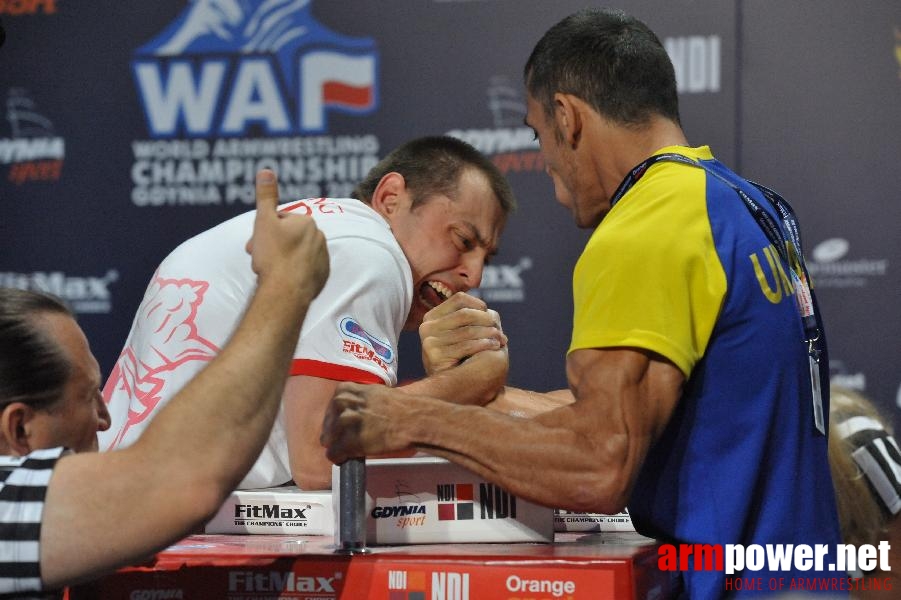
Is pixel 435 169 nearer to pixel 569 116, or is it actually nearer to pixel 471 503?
pixel 569 116

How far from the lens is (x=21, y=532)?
114cm

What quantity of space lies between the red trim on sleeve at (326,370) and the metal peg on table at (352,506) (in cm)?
49

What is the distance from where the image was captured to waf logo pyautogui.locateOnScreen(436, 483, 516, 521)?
1487 millimetres

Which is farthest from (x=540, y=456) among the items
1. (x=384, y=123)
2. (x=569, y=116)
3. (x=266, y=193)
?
(x=384, y=123)

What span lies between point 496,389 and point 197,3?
8.48ft

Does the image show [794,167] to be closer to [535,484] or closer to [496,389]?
[496,389]

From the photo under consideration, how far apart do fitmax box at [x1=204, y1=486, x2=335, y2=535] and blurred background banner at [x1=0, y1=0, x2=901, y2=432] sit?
228 cm

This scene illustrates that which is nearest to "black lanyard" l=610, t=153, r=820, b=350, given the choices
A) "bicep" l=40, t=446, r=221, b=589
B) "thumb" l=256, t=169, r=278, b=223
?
"thumb" l=256, t=169, r=278, b=223

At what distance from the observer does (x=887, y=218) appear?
371 centimetres

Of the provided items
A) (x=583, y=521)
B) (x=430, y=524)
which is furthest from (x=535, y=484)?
(x=583, y=521)

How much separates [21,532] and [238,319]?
858 millimetres

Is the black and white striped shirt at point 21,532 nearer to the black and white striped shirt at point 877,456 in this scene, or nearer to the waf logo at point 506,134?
the black and white striped shirt at point 877,456

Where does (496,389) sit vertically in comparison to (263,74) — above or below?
below

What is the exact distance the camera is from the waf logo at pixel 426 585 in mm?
1287
